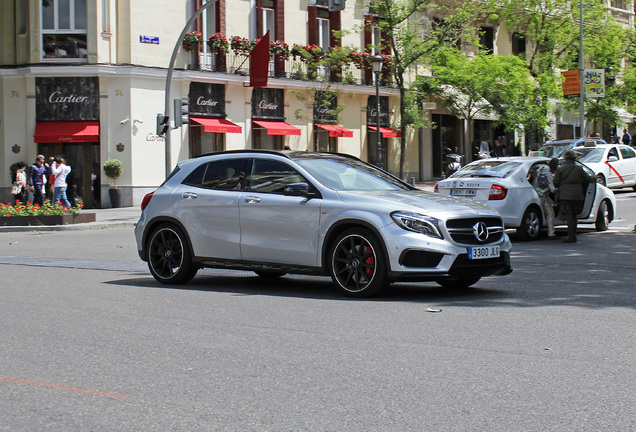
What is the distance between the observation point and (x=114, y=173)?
31.6 metres

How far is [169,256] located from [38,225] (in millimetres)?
13847

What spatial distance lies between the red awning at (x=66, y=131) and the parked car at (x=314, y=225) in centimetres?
2120

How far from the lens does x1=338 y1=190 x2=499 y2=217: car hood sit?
363 inches

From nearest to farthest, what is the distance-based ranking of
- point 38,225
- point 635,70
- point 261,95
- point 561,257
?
point 561,257 < point 38,225 < point 261,95 < point 635,70

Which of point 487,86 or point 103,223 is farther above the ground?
point 487,86

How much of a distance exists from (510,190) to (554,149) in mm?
15714

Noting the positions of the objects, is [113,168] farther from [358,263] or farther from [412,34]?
[358,263]

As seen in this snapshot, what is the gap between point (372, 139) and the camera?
137ft

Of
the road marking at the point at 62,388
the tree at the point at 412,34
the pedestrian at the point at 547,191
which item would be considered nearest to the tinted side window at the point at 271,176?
the road marking at the point at 62,388

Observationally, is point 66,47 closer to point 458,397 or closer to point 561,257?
point 561,257

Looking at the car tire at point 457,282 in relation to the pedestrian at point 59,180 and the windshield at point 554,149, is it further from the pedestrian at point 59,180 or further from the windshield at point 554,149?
the windshield at point 554,149

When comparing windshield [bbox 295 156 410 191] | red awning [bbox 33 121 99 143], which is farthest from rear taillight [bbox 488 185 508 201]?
red awning [bbox 33 121 99 143]

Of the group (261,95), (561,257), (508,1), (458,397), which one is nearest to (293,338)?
(458,397)

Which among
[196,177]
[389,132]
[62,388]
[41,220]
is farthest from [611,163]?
[62,388]
